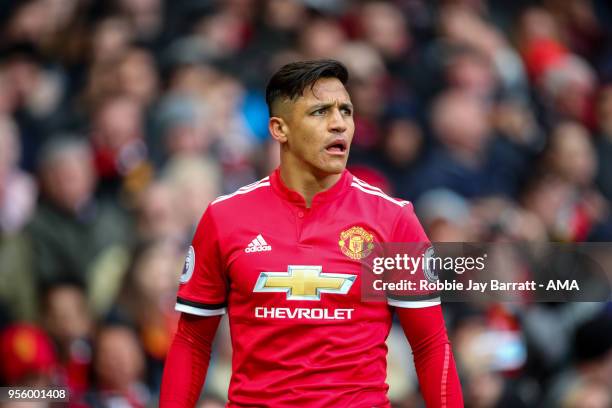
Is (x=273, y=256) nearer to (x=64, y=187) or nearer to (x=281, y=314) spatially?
(x=281, y=314)

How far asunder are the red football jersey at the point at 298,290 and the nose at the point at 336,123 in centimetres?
21

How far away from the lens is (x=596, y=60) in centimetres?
675

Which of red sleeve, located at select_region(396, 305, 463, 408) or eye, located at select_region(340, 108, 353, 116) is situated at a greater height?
eye, located at select_region(340, 108, 353, 116)

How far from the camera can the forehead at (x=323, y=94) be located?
10.0ft

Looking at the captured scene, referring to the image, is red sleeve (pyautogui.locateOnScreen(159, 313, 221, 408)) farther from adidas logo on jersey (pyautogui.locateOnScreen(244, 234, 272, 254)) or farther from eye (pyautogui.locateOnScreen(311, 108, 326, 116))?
eye (pyautogui.locateOnScreen(311, 108, 326, 116))

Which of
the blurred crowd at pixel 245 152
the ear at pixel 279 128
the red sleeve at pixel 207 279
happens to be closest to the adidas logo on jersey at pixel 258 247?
the red sleeve at pixel 207 279

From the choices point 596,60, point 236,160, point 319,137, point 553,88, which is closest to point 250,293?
point 319,137

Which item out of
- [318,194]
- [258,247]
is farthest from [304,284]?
[318,194]

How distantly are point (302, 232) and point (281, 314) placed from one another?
0.27 metres

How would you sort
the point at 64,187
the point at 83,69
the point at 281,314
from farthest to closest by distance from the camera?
the point at 83,69 < the point at 64,187 < the point at 281,314

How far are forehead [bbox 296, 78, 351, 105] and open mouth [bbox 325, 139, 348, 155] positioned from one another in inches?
5.0

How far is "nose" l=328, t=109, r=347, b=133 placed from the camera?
3.03 m

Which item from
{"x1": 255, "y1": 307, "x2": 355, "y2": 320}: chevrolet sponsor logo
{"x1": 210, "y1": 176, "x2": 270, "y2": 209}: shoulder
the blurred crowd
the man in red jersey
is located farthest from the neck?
the blurred crowd

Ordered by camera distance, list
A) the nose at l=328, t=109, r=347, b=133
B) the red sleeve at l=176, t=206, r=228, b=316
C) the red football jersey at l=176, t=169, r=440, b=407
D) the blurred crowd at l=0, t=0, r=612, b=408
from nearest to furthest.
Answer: the red football jersey at l=176, t=169, r=440, b=407 → the nose at l=328, t=109, r=347, b=133 → the red sleeve at l=176, t=206, r=228, b=316 → the blurred crowd at l=0, t=0, r=612, b=408
